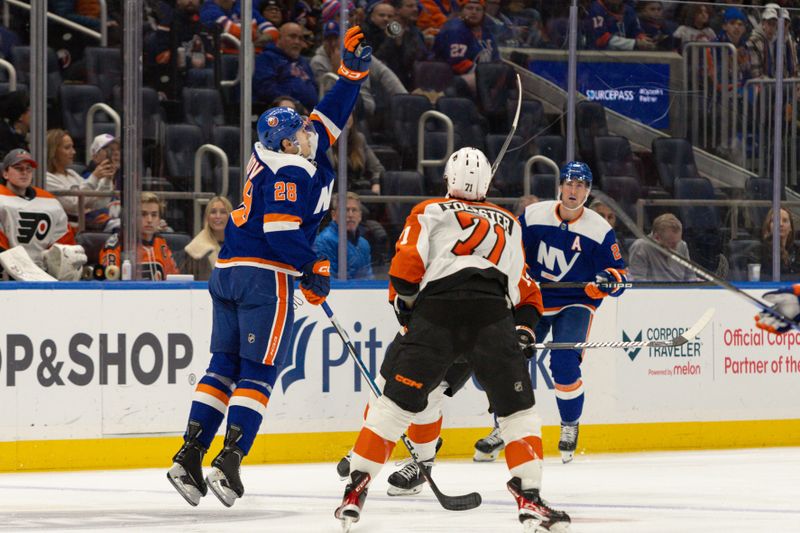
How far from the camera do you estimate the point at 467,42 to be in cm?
827

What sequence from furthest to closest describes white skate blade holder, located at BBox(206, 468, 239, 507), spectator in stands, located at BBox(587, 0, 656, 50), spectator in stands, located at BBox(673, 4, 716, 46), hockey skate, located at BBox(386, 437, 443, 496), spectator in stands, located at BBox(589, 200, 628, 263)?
spectator in stands, located at BBox(673, 4, 716, 46) < spectator in stands, located at BBox(587, 0, 656, 50) < spectator in stands, located at BBox(589, 200, 628, 263) < hockey skate, located at BBox(386, 437, 443, 496) < white skate blade holder, located at BBox(206, 468, 239, 507)

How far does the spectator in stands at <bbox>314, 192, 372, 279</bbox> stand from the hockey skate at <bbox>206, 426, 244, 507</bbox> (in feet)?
7.72

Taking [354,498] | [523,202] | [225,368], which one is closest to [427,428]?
[225,368]

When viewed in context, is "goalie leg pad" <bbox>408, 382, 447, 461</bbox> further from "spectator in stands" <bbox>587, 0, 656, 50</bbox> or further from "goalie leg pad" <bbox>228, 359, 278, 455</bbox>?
"spectator in stands" <bbox>587, 0, 656, 50</bbox>

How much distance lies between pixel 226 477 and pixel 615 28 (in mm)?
4122

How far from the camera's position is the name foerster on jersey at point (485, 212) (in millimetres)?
4484

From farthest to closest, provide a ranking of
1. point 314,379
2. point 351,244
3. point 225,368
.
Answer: point 351,244
point 314,379
point 225,368

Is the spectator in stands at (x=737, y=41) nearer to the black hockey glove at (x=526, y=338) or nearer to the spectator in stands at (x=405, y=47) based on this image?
the spectator in stands at (x=405, y=47)

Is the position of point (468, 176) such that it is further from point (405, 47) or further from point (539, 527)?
point (405, 47)

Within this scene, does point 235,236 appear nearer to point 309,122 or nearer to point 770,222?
point 309,122

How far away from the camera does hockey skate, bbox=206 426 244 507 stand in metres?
4.95

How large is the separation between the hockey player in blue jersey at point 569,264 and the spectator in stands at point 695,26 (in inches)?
65.2

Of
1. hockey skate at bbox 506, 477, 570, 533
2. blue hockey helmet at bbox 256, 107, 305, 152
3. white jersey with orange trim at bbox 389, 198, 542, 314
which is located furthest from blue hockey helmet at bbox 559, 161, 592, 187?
hockey skate at bbox 506, 477, 570, 533

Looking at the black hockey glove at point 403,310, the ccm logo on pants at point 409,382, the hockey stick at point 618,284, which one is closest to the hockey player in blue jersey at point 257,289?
the black hockey glove at point 403,310
